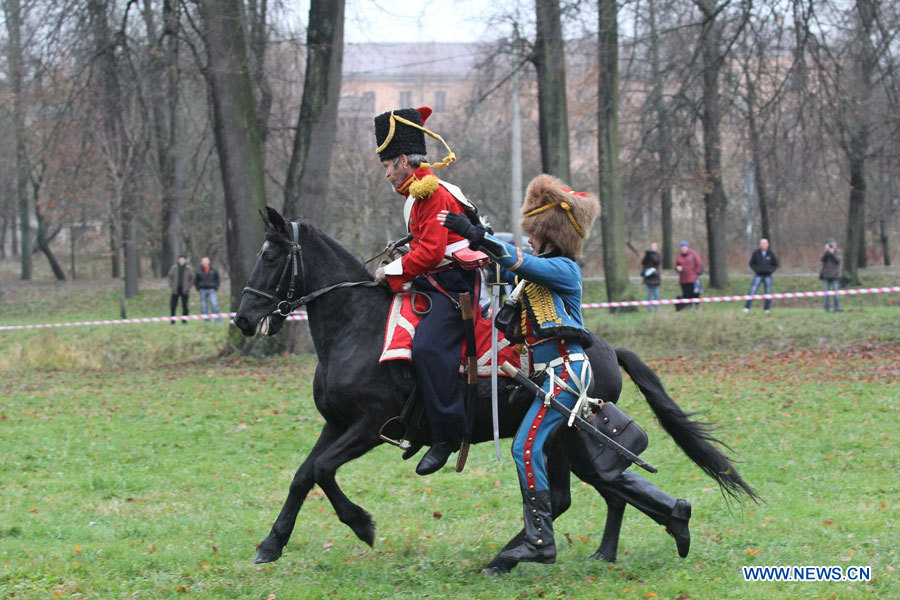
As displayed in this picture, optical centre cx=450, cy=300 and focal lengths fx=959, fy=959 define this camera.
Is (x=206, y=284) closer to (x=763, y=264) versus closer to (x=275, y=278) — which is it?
(x=763, y=264)

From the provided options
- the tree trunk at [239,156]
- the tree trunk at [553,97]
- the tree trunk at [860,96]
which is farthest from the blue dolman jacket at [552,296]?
the tree trunk at [553,97]

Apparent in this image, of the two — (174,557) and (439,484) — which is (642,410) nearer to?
(439,484)

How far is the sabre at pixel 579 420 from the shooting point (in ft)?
18.9

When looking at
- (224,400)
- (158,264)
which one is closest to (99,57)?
(224,400)

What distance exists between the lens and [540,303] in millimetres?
5797

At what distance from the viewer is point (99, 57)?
17.2 meters

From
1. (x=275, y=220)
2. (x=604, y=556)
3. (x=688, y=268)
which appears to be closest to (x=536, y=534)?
(x=604, y=556)

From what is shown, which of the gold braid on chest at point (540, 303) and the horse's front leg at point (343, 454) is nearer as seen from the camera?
the gold braid on chest at point (540, 303)

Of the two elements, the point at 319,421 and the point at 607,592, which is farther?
the point at 319,421

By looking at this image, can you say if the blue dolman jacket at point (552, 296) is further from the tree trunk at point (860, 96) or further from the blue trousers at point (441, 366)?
the tree trunk at point (860, 96)

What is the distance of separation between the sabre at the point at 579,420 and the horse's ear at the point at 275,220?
173cm

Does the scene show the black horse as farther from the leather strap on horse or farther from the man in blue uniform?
the man in blue uniform

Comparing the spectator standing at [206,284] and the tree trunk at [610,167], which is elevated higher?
the tree trunk at [610,167]

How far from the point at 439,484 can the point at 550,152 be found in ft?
43.1
